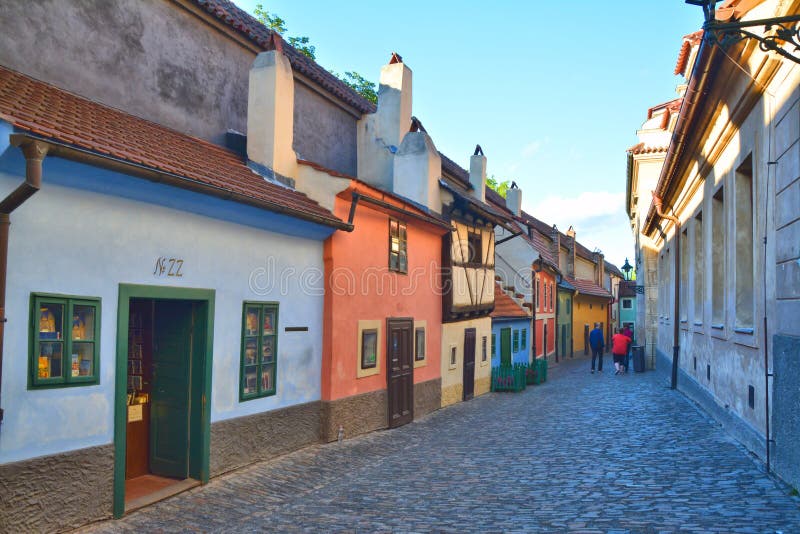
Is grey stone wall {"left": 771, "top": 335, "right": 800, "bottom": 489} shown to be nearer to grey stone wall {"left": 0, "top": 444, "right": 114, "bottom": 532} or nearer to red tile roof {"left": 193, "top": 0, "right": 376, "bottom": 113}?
grey stone wall {"left": 0, "top": 444, "right": 114, "bottom": 532}

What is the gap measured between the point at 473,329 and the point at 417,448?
8.38 metres

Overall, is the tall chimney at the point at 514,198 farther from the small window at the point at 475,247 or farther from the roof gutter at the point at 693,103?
the roof gutter at the point at 693,103

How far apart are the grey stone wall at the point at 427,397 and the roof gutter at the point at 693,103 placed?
7.32 metres

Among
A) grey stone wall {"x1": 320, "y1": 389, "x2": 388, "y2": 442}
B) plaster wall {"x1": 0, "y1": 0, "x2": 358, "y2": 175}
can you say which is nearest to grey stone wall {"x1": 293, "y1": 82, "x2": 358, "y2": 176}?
plaster wall {"x1": 0, "y1": 0, "x2": 358, "y2": 175}

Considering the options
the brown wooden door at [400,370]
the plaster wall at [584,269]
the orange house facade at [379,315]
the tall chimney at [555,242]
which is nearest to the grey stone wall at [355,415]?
the orange house facade at [379,315]

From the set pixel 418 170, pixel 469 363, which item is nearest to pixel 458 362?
pixel 469 363

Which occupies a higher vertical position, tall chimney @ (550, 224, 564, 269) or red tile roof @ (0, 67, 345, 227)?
tall chimney @ (550, 224, 564, 269)

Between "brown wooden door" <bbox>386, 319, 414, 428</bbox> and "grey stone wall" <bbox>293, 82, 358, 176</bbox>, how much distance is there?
412 cm

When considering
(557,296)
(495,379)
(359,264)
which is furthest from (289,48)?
(557,296)

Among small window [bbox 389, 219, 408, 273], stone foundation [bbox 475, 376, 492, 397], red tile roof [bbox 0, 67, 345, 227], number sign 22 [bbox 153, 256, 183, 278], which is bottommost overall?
stone foundation [bbox 475, 376, 492, 397]

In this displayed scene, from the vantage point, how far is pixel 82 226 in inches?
258

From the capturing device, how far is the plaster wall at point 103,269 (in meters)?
5.91

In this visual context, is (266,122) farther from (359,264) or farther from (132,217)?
(132,217)

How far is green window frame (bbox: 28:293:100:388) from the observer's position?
605 cm
